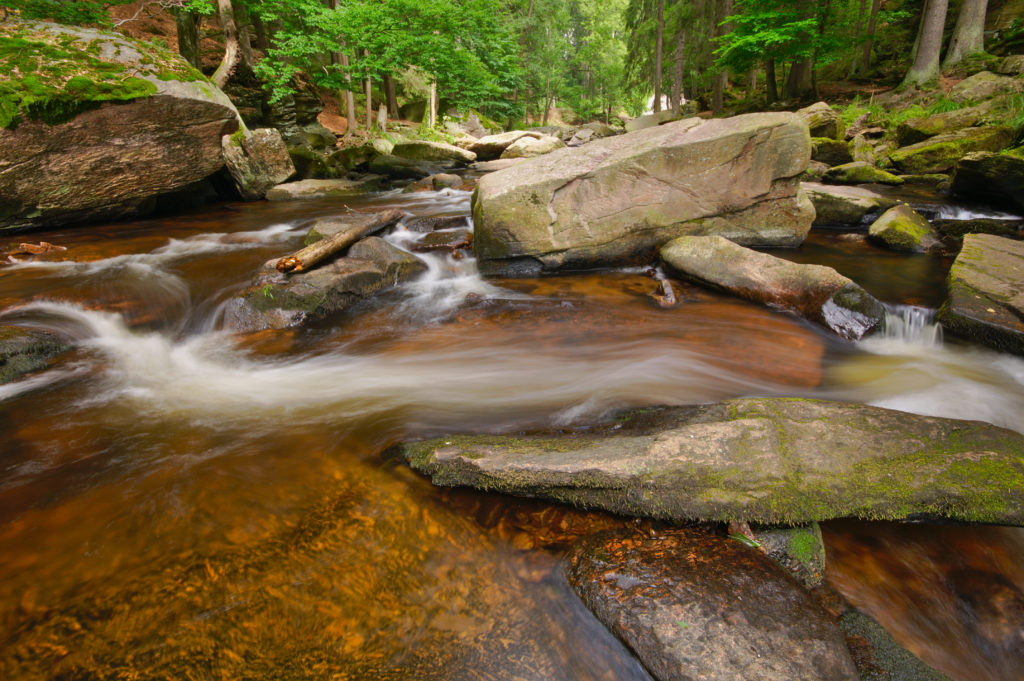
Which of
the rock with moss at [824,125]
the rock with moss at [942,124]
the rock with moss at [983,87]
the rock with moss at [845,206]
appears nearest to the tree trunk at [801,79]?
the rock with moss at [983,87]

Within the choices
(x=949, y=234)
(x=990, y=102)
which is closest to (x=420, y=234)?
(x=949, y=234)

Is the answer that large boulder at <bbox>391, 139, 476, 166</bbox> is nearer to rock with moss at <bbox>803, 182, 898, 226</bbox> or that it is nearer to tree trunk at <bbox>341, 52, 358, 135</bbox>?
tree trunk at <bbox>341, 52, 358, 135</bbox>

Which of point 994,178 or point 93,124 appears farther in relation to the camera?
point 994,178

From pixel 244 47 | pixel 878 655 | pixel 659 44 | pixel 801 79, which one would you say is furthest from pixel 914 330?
pixel 659 44

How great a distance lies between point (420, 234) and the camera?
7699 millimetres

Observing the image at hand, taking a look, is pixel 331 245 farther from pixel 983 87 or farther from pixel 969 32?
pixel 969 32

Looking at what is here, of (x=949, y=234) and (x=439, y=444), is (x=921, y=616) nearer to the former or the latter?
(x=439, y=444)

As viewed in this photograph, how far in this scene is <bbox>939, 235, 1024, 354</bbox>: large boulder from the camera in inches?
151

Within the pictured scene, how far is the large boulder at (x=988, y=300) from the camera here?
3.83m

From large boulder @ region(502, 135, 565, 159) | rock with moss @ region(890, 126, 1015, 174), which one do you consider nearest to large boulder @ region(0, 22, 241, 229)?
large boulder @ region(502, 135, 565, 159)

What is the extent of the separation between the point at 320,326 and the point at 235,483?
246 centimetres

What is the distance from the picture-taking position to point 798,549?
1976 mm

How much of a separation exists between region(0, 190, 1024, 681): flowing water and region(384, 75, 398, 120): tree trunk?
745 inches

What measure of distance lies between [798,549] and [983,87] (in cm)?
1750
